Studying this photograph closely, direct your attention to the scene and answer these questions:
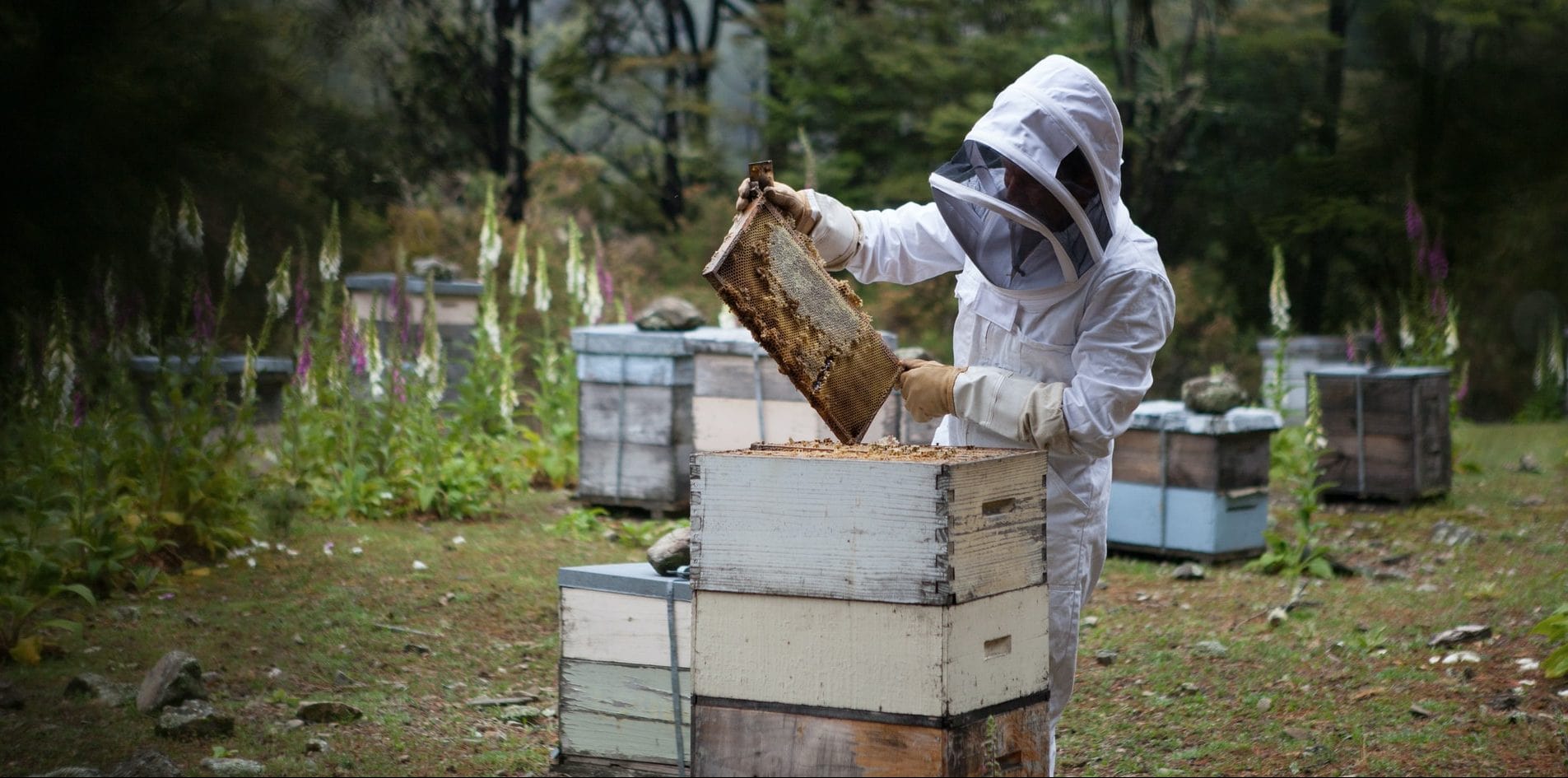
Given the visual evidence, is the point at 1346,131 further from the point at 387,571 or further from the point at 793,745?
the point at 793,745

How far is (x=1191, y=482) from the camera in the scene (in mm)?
5598

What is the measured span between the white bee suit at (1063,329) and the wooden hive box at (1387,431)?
4524 millimetres

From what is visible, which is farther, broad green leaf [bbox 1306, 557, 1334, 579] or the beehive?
broad green leaf [bbox 1306, 557, 1334, 579]

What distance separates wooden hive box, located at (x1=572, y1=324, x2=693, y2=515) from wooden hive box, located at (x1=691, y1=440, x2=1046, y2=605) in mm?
3835

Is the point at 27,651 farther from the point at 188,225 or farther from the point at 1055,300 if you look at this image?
the point at 1055,300

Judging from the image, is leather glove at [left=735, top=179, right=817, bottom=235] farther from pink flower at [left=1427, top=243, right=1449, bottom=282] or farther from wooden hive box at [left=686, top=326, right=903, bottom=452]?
pink flower at [left=1427, top=243, right=1449, bottom=282]

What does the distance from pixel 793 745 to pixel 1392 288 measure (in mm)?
9427

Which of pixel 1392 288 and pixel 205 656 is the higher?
pixel 1392 288

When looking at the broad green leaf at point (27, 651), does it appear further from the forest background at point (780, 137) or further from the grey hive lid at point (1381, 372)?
the grey hive lid at point (1381, 372)

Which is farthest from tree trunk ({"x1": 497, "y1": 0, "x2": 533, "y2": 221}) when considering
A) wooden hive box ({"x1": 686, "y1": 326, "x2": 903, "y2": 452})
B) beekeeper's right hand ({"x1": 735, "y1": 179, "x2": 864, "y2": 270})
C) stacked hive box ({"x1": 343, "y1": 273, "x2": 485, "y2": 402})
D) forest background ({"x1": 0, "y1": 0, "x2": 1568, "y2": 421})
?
beekeeper's right hand ({"x1": 735, "y1": 179, "x2": 864, "y2": 270})

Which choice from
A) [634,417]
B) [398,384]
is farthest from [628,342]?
[398,384]

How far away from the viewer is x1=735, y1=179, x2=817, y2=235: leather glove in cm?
248

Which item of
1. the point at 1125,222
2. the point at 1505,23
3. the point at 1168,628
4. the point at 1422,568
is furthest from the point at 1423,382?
the point at 1125,222

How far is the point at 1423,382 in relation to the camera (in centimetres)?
646
